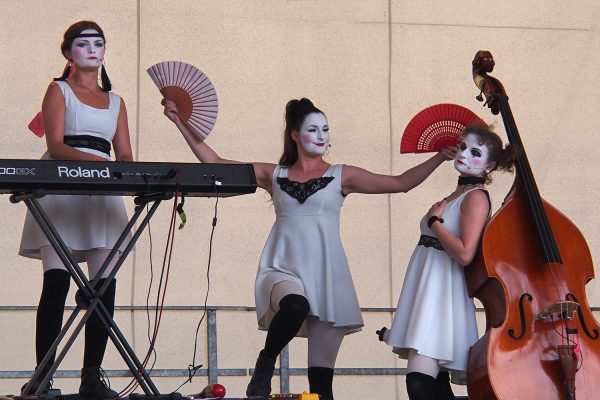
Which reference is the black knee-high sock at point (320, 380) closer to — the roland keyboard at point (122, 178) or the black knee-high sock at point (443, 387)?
the black knee-high sock at point (443, 387)

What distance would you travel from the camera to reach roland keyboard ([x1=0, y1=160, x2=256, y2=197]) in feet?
12.8

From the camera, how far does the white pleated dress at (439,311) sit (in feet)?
14.1

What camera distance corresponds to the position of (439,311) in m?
4.38

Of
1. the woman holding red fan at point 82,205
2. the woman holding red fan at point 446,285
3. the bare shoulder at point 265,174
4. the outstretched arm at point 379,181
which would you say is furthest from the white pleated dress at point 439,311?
the woman holding red fan at point 82,205

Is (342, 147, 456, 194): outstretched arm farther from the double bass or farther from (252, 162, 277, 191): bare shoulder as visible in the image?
the double bass

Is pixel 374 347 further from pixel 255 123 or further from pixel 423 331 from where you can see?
pixel 423 331

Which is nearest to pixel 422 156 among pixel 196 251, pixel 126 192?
pixel 196 251

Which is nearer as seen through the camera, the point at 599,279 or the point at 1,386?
the point at 1,386

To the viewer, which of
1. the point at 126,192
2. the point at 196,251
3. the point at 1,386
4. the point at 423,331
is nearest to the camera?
the point at 126,192

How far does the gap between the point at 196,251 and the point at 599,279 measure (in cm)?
240

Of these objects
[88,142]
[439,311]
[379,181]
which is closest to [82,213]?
[88,142]

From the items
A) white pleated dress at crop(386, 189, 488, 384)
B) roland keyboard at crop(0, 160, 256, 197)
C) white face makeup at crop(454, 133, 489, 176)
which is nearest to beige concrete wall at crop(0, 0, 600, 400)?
white pleated dress at crop(386, 189, 488, 384)

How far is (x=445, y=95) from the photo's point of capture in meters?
7.20

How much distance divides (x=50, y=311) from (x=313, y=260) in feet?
3.46
